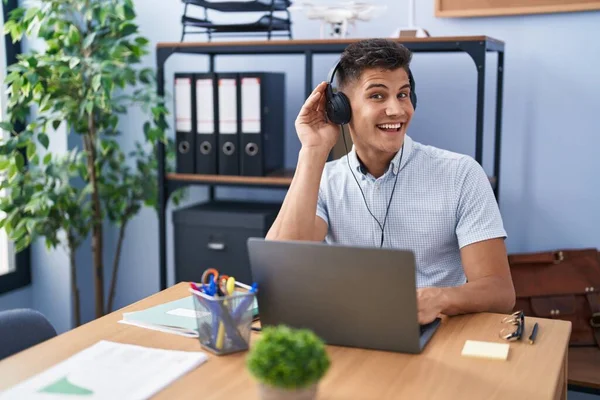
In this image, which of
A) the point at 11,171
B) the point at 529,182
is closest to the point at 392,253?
the point at 529,182

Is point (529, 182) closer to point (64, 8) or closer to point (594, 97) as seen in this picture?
point (594, 97)

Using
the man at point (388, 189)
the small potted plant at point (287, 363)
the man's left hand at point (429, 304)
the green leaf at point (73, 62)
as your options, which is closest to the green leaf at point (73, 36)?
the green leaf at point (73, 62)

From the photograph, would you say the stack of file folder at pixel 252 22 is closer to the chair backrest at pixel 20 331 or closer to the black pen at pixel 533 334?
the chair backrest at pixel 20 331

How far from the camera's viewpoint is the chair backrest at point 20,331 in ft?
4.83

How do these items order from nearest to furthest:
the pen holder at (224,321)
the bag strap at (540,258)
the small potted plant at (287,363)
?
the small potted plant at (287,363) → the pen holder at (224,321) → the bag strap at (540,258)

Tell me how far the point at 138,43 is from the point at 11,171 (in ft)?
2.16

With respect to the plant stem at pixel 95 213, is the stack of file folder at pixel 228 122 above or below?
above

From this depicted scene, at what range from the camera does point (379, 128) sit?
1.87m

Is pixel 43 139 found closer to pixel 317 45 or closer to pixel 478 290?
pixel 317 45

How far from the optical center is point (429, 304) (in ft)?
4.70

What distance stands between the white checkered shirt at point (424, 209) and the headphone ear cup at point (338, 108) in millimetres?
143

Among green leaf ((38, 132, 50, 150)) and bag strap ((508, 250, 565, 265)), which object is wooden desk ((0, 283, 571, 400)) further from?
green leaf ((38, 132, 50, 150))

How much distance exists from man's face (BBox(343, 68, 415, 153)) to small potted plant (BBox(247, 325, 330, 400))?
3.26 ft

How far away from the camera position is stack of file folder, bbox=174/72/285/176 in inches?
103
